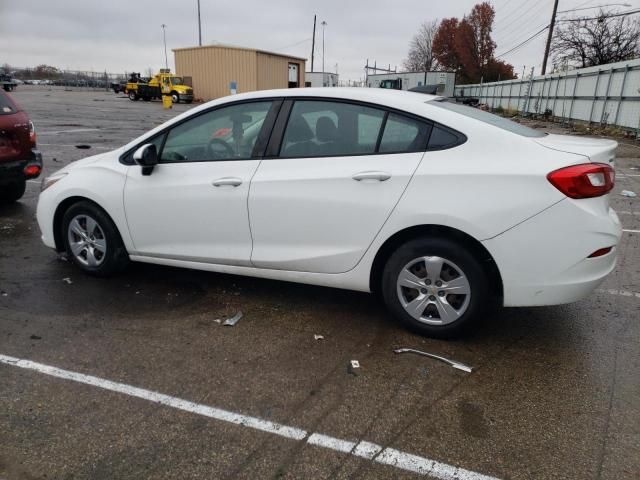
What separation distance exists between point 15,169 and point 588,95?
22.5 meters

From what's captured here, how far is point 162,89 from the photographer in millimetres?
41781

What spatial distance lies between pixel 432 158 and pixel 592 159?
3.11 ft

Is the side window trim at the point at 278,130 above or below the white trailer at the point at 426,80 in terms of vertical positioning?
below

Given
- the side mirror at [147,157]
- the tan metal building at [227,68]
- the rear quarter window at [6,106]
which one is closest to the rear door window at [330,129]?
the side mirror at [147,157]

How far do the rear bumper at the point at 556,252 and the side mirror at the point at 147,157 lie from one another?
2.59 meters

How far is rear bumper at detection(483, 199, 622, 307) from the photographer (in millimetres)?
2936

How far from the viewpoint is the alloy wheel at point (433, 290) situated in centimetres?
325

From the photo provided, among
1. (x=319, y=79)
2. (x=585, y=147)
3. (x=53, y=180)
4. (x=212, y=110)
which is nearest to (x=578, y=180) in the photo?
(x=585, y=147)

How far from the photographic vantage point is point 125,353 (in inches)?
128

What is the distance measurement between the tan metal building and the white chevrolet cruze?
37.6 meters

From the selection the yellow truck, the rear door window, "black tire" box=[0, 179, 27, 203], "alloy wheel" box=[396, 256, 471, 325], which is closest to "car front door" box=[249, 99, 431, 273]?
the rear door window

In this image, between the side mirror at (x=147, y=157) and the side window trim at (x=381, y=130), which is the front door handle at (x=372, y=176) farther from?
the side mirror at (x=147, y=157)

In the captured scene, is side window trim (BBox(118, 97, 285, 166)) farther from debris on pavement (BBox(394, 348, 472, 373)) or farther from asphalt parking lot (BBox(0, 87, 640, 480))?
debris on pavement (BBox(394, 348, 472, 373))

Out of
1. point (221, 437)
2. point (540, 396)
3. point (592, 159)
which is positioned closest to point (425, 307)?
point (540, 396)
